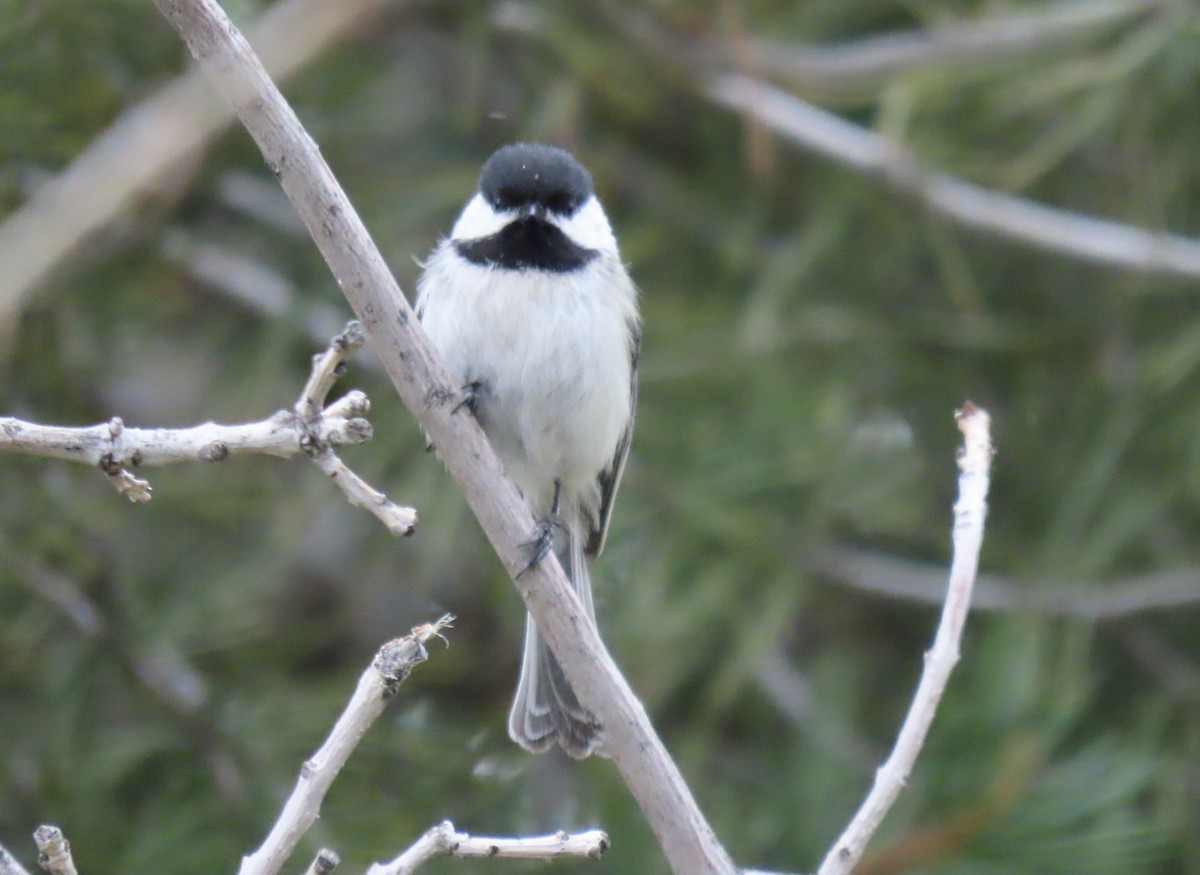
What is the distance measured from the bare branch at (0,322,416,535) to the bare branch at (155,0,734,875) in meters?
0.09

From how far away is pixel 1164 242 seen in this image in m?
3.20

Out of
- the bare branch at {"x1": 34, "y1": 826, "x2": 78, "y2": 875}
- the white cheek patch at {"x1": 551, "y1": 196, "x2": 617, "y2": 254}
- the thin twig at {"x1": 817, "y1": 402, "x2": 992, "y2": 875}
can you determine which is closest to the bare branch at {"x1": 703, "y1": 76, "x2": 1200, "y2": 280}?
the white cheek patch at {"x1": 551, "y1": 196, "x2": 617, "y2": 254}

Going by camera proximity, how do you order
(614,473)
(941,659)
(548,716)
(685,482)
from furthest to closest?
(685,482)
(614,473)
(548,716)
(941,659)

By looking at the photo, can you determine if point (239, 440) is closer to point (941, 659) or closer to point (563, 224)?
point (941, 659)

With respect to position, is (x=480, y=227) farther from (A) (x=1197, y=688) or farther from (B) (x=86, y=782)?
(A) (x=1197, y=688)

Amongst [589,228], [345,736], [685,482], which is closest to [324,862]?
[345,736]

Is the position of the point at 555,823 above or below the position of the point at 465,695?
below

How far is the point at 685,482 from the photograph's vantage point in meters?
3.28

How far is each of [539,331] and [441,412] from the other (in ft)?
3.02

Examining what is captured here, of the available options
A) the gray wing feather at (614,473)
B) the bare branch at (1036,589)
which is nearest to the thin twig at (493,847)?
the gray wing feather at (614,473)

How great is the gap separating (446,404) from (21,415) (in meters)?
1.68

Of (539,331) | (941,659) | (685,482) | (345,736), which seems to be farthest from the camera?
(685,482)

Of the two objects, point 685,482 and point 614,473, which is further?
point 685,482

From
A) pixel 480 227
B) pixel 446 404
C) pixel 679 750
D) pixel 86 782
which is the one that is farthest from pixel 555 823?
pixel 446 404
